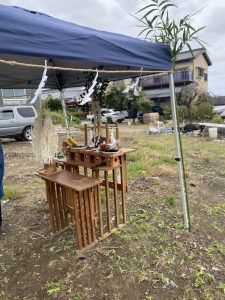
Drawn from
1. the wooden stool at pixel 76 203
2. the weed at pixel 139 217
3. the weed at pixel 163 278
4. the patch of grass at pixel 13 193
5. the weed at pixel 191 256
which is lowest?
the weed at pixel 163 278

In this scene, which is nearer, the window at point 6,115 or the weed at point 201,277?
the weed at point 201,277

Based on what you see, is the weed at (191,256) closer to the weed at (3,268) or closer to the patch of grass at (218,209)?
the patch of grass at (218,209)

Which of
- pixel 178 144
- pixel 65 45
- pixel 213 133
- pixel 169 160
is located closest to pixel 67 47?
pixel 65 45

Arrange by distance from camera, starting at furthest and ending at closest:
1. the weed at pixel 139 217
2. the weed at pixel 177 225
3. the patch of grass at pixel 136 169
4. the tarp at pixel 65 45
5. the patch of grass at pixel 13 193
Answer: the patch of grass at pixel 136 169 < the patch of grass at pixel 13 193 < the weed at pixel 139 217 < the weed at pixel 177 225 < the tarp at pixel 65 45

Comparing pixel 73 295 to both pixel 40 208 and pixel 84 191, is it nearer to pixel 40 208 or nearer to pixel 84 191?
pixel 84 191

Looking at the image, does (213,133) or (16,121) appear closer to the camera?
(16,121)

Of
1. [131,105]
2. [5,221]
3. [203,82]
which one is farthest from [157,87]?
[5,221]

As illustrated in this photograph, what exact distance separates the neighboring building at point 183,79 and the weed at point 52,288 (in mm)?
23237

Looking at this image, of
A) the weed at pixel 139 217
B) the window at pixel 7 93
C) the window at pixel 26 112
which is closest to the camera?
the weed at pixel 139 217

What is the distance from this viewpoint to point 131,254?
2854mm

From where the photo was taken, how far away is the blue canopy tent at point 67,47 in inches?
73.0

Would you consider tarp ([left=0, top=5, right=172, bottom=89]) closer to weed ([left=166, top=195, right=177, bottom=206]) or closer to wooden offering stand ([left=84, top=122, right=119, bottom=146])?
wooden offering stand ([left=84, top=122, right=119, bottom=146])

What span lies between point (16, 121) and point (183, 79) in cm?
2020

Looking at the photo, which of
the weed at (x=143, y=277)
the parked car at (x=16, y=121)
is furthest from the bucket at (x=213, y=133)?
the weed at (x=143, y=277)
